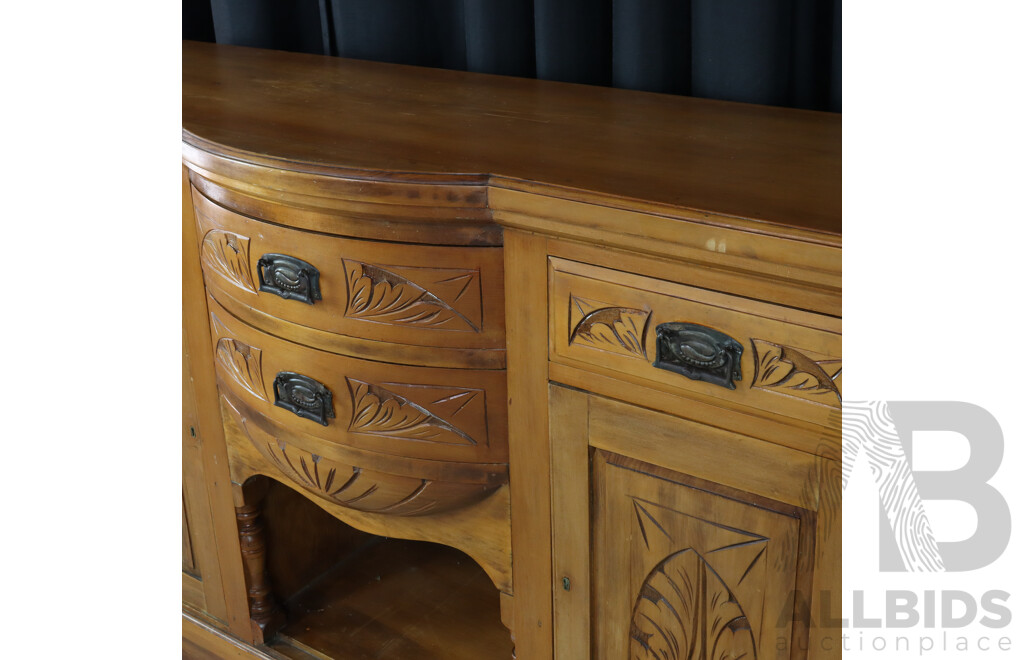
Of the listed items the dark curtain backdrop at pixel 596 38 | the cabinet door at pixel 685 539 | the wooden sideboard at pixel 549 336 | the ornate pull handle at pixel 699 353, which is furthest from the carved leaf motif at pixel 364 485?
the dark curtain backdrop at pixel 596 38

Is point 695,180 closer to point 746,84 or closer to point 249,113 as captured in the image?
point 746,84

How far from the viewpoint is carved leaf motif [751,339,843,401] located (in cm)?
65

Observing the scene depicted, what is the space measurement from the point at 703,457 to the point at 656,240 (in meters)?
0.19

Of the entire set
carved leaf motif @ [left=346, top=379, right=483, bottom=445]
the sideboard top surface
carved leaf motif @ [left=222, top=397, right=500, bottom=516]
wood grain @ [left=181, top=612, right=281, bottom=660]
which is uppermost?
the sideboard top surface

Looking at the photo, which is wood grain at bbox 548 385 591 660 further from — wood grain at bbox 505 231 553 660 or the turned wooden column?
the turned wooden column

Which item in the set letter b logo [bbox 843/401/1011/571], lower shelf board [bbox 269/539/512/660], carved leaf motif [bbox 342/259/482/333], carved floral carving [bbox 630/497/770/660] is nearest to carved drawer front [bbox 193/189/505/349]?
carved leaf motif [bbox 342/259/482/333]

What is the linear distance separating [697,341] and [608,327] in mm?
78

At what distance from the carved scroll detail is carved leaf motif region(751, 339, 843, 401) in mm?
92

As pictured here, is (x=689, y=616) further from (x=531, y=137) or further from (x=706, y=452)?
(x=531, y=137)

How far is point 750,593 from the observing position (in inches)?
30.3

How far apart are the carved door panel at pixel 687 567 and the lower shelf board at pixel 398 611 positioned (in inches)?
14.7

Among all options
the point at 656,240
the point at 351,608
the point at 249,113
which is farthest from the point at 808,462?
the point at 351,608

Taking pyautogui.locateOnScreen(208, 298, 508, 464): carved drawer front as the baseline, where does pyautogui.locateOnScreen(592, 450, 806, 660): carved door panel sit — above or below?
below

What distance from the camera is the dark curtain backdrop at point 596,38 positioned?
3.13 ft
